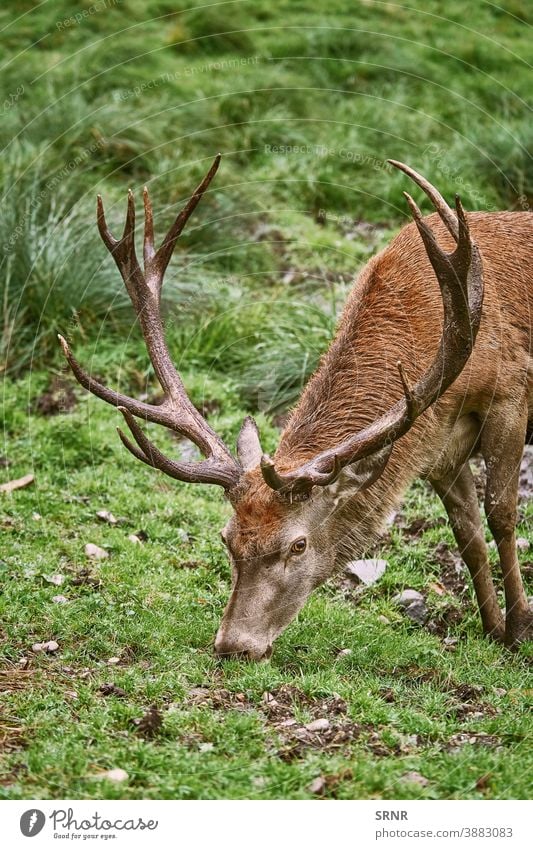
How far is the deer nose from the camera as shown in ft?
19.2

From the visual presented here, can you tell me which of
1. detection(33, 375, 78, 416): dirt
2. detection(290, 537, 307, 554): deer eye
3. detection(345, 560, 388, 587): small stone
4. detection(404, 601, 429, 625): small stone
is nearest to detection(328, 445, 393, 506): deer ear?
detection(290, 537, 307, 554): deer eye

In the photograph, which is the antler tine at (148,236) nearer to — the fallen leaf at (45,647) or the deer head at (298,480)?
the deer head at (298,480)

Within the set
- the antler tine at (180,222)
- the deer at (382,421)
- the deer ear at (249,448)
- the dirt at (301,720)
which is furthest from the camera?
the antler tine at (180,222)

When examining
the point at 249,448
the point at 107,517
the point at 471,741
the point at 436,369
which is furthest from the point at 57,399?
the point at 471,741

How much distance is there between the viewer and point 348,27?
48.9 ft

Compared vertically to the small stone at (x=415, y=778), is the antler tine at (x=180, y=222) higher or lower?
higher

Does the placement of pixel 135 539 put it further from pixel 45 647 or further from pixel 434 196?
pixel 434 196

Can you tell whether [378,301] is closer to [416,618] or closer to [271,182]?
[416,618]

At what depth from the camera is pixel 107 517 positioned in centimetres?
806

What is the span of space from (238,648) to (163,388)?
5.24 ft

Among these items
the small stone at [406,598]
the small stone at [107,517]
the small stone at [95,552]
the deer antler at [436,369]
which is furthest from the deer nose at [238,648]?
the small stone at [107,517]

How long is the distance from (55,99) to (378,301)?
767 cm

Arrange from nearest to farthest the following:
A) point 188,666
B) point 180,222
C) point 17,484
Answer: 1. point 188,666
2. point 180,222
3. point 17,484

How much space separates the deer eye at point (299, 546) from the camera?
5.98m
